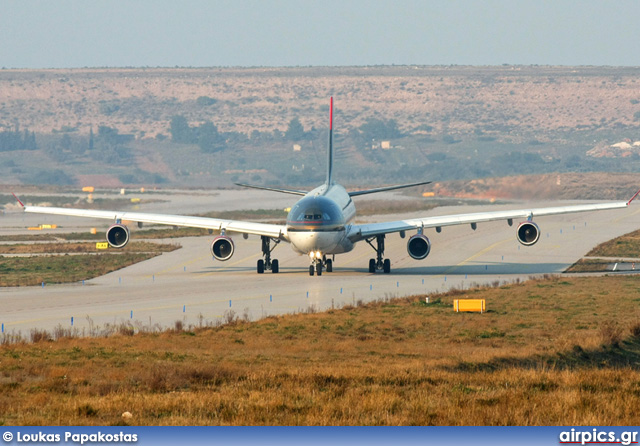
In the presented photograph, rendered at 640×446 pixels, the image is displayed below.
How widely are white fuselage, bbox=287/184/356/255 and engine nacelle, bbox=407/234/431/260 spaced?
3927 mm

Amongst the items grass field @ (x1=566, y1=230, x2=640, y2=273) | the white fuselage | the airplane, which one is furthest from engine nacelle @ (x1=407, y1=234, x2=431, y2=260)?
grass field @ (x1=566, y1=230, x2=640, y2=273)

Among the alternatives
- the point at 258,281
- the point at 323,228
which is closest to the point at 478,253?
the point at 258,281

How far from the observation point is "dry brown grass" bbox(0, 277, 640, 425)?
22.8 m

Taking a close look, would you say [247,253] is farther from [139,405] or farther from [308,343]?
[139,405]

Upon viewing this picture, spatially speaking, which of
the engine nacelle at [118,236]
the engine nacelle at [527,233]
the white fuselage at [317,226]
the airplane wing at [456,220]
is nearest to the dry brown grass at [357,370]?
the white fuselage at [317,226]

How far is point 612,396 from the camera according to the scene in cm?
2462

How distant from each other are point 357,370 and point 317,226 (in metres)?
30.5

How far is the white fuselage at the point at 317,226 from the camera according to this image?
60.3 meters

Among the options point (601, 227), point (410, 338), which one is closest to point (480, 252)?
point (601, 227)

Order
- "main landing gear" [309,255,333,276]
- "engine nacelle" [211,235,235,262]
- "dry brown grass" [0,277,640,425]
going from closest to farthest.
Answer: "dry brown grass" [0,277,640,425]
"engine nacelle" [211,235,235,262]
"main landing gear" [309,255,333,276]

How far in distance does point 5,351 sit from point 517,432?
71.3ft

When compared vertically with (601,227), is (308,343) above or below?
below

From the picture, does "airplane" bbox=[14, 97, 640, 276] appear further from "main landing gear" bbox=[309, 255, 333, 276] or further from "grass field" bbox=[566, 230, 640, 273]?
"grass field" bbox=[566, 230, 640, 273]

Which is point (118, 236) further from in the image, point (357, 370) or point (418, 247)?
point (357, 370)
